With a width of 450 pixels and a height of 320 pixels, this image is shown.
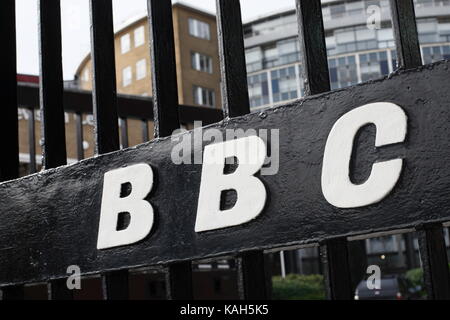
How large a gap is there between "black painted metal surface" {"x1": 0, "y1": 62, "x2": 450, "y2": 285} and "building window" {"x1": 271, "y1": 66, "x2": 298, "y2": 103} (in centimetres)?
5011

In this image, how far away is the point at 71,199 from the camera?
67.9 inches

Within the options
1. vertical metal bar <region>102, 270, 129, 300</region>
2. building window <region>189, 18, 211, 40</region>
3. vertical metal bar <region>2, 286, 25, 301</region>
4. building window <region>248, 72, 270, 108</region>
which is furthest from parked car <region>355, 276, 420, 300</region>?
building window <region>248, 72, 270, 108</region>

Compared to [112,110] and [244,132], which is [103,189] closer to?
[112,110]

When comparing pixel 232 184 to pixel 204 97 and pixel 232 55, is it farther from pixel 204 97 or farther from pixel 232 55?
pixel 204 97

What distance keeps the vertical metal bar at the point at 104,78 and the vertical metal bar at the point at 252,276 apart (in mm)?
534

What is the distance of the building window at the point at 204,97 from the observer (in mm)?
34781

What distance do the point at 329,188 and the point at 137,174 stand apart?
1.75 feet

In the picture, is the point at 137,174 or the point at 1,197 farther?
the point at 1,197

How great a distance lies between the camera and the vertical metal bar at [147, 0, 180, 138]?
5.47 feet

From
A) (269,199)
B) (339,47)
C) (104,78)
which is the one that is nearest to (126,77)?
(339,47)

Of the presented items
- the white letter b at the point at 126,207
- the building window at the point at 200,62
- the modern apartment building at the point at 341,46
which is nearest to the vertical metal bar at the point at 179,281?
the white letter b at the point at 126,207

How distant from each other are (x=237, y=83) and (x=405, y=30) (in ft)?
1.41

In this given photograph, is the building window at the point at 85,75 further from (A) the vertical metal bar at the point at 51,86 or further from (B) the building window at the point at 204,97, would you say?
(A) the vertical metal bar at the point at 51,86
